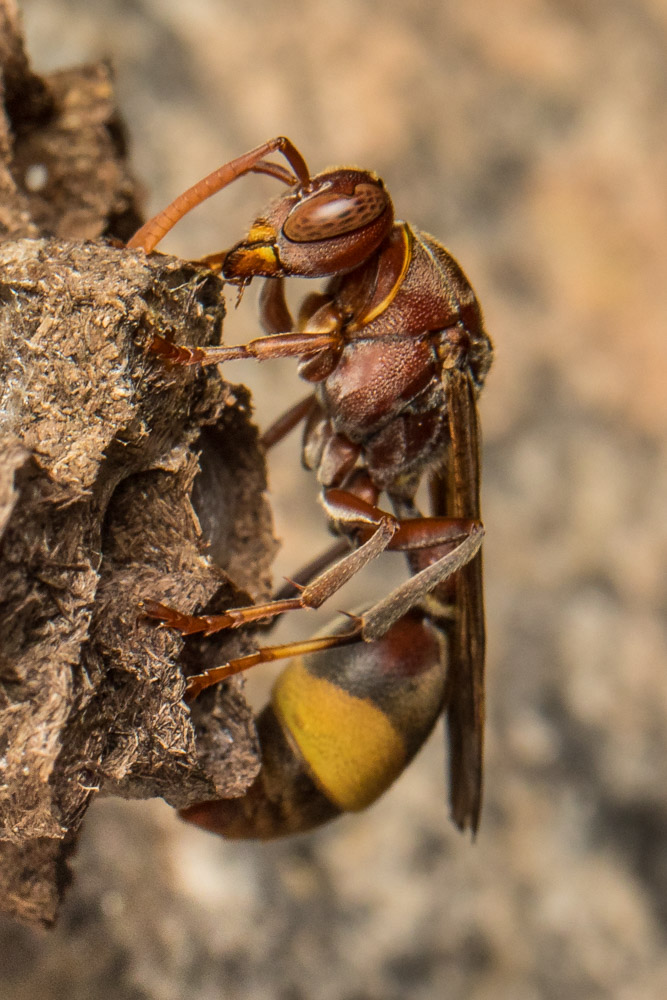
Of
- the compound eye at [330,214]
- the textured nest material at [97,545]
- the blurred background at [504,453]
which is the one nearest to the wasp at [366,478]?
the compound eye at [330,214]

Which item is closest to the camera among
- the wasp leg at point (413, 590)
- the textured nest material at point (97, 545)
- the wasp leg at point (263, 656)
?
the textured nest material at point (97, 545)

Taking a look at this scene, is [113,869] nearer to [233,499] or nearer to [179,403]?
[233,499]

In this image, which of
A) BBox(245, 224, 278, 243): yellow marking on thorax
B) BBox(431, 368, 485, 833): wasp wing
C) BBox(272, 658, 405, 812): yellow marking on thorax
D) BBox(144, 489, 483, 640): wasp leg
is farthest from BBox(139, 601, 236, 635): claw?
BBox(245, 224, 278, 243): yellow marking on thorax

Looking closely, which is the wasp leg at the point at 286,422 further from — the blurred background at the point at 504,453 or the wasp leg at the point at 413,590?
the blurred background at the point at 504,453

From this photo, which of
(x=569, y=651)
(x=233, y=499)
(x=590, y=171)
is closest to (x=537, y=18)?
(x=590, y=171)

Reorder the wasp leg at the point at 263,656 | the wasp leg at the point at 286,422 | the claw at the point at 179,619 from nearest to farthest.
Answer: the claw at the point at 179,619
the wasp leg at the point at 263,656
the wasp leg at the point at 286,422

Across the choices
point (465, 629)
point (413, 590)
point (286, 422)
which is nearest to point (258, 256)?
point (286, 422)

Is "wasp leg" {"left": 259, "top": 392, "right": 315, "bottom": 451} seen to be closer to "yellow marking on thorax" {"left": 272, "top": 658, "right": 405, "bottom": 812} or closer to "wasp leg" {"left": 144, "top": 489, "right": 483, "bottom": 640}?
"wasp leg" {"left": 144, "top": 489, "right": 483, "bottom": 640}
